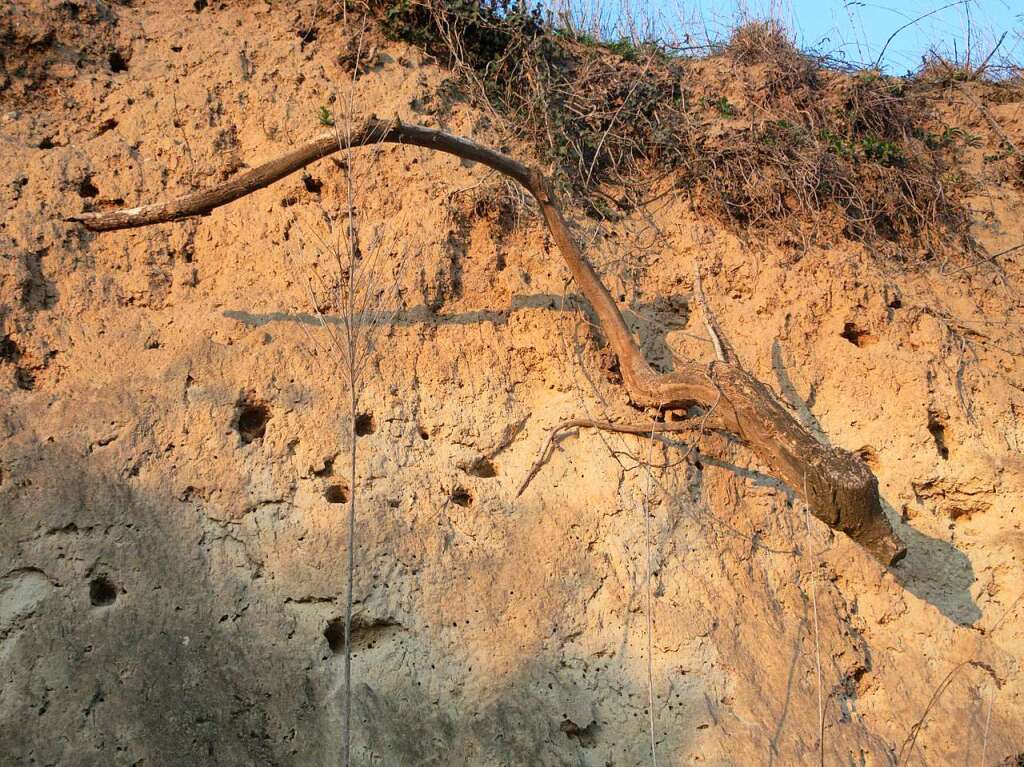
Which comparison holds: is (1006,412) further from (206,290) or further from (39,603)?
(39,603)

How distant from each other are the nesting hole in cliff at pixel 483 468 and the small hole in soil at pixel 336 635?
2.91 feet

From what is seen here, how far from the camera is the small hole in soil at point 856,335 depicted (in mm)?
5359

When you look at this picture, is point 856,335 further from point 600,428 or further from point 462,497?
point 462,497

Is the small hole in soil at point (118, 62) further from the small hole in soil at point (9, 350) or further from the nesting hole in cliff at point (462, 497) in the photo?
the nesting hole in cliff at point (462, 497)

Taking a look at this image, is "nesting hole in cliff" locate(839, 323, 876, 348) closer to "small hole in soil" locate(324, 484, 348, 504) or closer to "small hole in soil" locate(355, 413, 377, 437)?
"small hole in soil" locate(355, 413, 377, 437)

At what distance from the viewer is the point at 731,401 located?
4285mm

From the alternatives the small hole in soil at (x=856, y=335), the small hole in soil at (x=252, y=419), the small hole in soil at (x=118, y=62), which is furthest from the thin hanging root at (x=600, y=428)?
the small hole in soil at (x=118, y=62)

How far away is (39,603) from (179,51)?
10.00 ft

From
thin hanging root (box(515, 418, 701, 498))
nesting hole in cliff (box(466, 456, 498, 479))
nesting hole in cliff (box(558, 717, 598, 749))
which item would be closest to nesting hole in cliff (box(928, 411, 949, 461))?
thin hanging root (box(515, 418, 701, 498))

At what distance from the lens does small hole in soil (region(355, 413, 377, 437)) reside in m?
4.44

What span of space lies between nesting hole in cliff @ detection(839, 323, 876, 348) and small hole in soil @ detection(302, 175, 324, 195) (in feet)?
9.24

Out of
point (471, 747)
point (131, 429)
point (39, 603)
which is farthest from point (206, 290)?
point (471, 747)

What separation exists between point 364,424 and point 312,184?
1.37m

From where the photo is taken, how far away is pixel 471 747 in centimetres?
386
